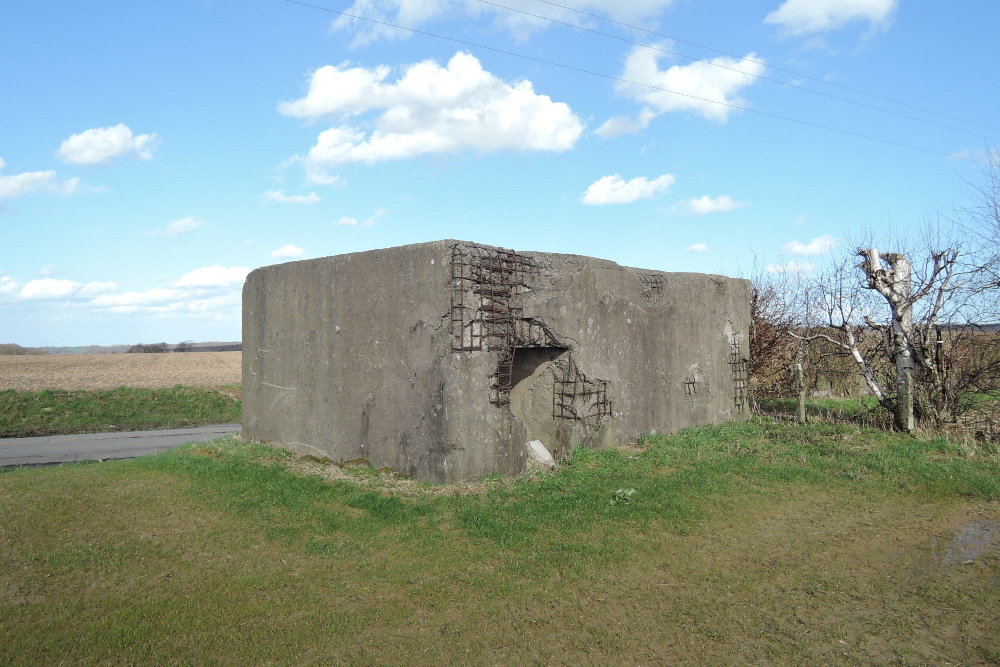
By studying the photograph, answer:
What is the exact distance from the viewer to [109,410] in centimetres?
1705

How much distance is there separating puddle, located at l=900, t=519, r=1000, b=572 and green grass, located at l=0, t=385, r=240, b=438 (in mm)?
15964

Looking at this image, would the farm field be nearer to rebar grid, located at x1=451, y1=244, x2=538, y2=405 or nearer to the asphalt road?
the asphalt road

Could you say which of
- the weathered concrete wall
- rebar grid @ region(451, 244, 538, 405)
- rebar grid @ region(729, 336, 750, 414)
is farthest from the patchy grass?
rebar grid @ region(729, 336, 750, 414)

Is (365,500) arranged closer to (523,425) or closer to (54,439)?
(523,425)

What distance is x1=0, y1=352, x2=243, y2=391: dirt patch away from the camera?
21641 millimetres

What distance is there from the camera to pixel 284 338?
8734 millimetres

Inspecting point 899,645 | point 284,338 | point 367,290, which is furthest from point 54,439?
point 899,645

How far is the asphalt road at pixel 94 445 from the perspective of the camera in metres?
11.3

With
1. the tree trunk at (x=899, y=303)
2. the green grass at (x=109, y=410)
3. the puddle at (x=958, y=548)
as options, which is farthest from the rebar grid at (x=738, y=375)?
the green grass at (x=109, y=410)

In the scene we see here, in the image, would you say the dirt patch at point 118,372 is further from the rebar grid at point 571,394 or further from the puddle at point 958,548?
the puddle at point 958,548

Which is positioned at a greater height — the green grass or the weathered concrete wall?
the weathered concrete wall

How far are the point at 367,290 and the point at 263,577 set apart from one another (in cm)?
365

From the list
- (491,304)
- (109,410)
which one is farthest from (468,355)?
(109,410)

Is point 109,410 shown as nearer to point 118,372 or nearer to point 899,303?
point 118,372
